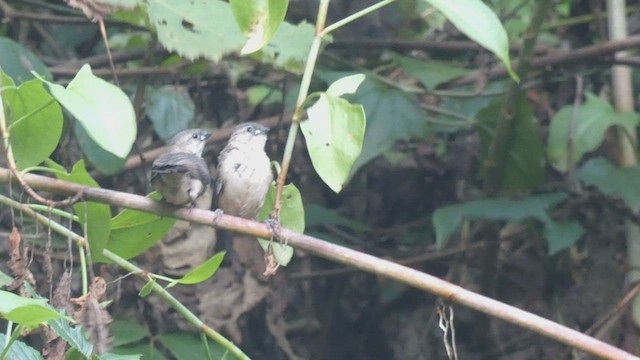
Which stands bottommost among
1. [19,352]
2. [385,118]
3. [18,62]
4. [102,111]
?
[385,118]

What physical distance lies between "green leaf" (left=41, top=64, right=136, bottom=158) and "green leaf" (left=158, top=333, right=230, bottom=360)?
141cm

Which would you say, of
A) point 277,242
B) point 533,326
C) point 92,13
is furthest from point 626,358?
point 92,13

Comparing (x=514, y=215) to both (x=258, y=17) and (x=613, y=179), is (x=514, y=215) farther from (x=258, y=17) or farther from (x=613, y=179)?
(x=258, y=17)

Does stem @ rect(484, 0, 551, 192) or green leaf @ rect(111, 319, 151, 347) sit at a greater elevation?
stem @ rect(484, 0, 551, 192)

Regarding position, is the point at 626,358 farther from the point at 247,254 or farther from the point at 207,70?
the point at 207,70

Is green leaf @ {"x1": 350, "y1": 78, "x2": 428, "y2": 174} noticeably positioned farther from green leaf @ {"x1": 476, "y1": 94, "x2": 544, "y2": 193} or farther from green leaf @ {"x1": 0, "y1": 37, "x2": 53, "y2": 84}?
green leaf @ {"x1": 0, "y1": 37, "x2": 53, "y2": 84}

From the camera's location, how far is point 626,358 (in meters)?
1.90

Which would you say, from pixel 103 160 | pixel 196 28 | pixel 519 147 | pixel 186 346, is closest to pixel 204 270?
pixel 186 346

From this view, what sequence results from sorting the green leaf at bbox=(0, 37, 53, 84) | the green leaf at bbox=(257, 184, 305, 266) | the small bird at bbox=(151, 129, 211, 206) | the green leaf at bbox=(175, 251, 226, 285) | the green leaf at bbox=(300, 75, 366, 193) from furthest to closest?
the green leaf at bbox=(0, 37, 53, 84), the small bird at bbox=(151, 129, 211, 206), the green leaf at bbox=(257, 184, 305, 266), the green leaf at bbox=(175, 251, 226, 285), the green leaf at bbox=(300, 75, 366, 193)

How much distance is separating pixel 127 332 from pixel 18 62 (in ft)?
2.86

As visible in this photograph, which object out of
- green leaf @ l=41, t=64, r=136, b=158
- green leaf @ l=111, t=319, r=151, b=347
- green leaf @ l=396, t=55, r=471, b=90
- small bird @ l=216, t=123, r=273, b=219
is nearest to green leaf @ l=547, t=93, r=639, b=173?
green leaf @ l=396, t=55, r=471, b=90

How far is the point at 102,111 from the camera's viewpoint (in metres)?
1.80

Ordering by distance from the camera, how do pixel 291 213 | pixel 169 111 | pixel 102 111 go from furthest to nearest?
pixel 169 111 → pixel 291 213 → pixel 102 111

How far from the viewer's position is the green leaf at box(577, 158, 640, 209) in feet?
11.7
